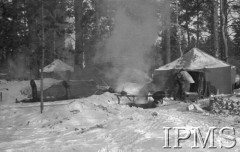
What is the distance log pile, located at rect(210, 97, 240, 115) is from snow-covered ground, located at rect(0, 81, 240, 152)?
0.99 metres

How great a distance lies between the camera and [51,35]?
13531 millimetres

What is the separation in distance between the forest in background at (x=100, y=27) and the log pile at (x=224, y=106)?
6.33 m

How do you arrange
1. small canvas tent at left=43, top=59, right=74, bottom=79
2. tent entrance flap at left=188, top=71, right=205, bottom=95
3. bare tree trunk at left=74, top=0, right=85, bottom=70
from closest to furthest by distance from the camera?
1. tent entrance flap at left=188, top=71, right=205, bottom=95
2. small canvas tent at left=43, top=59, right=74, bottom=79
3. bare tree trunk at left=74, top=0, right=85, bottom=70

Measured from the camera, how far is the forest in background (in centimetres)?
1273

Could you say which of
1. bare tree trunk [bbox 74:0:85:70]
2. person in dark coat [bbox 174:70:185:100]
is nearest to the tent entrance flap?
person in dark coat [bbox 174:70:185:100]

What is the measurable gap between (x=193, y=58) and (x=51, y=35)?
9028 millimetres

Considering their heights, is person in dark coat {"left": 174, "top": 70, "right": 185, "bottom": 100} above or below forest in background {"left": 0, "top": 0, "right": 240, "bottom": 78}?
below

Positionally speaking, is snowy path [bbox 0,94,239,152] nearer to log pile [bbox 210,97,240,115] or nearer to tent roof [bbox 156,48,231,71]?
log pile [bbox 210,97,240,115]

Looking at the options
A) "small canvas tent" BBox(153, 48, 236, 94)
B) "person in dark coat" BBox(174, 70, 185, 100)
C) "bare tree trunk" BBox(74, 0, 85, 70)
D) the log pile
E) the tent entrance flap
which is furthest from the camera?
"bare tree trunk" BBox(74, 0, 85, 70)

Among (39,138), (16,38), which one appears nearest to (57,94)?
(16,38)

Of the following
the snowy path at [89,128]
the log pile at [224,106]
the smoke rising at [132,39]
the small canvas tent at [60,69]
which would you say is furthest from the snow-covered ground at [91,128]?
the small canvas tent at [60,69]

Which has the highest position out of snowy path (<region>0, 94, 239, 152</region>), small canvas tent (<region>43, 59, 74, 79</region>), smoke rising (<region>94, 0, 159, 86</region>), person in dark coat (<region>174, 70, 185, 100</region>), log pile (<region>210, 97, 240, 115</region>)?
smoke rising (<region>94, 0, 159, 86</region>)

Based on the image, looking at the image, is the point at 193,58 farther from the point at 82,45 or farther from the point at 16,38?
the point at 82,45

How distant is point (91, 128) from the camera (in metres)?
8.98
